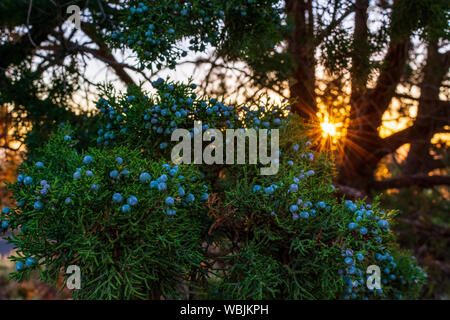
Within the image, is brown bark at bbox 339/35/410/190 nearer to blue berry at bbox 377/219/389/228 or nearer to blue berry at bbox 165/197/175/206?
blue berry at bbox 377/219/389/228

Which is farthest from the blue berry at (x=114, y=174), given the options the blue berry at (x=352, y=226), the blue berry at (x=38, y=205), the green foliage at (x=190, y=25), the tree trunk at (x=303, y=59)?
the tree trunk at (x=303, y=59)

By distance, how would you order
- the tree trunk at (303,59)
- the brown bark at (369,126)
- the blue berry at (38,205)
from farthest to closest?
1. the brown bark at (369,126)
2. the tree trunk at (303,59)
3. the blue berry at (38,205)

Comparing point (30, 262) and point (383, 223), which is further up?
point (383, 223)

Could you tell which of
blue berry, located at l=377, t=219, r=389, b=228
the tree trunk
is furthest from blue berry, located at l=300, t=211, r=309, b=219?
the tree trunk

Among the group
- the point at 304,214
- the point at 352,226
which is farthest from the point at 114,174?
the point at 352,226

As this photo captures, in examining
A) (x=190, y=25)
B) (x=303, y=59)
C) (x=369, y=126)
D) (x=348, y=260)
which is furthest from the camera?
(x=369, y=126)

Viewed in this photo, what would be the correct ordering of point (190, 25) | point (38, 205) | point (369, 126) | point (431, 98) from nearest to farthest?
1. point (38, 205)
2. point (190, 25)
3. point (431, 98)
4. point (369, 126)

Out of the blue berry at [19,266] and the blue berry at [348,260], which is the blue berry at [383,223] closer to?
the blue berry at [348,260]

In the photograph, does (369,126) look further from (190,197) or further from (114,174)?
(114,174)

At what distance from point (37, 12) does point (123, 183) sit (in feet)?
7.68

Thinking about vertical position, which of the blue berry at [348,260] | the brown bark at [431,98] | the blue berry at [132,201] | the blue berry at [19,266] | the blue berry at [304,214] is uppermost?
the brown bark at [431,98]

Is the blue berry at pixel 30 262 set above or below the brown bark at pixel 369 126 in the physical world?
below
